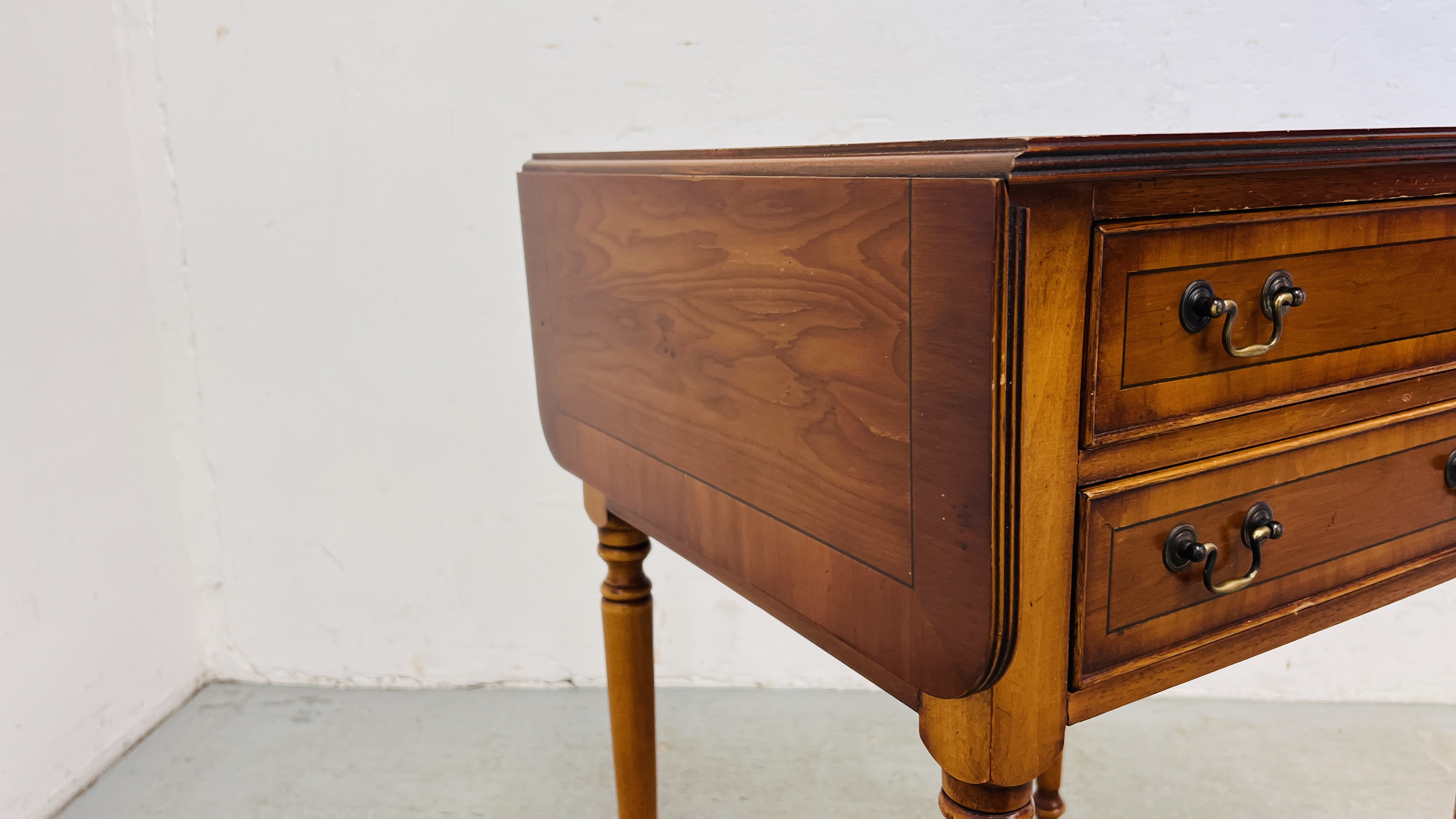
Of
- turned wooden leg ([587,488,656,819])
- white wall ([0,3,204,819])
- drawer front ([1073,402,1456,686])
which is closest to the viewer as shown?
drawer front ([1073,402,1456,686])

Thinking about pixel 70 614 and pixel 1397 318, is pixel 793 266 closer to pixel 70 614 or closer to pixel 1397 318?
pixel 1397 318

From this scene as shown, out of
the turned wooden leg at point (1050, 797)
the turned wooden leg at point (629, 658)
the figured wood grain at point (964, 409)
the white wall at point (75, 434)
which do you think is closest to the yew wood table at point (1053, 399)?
the figured wood grain at point (964, 409)

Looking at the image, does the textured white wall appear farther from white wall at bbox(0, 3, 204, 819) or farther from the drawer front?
the drawer front

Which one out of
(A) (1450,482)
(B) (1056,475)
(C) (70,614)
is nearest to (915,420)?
(B) (1056,475)

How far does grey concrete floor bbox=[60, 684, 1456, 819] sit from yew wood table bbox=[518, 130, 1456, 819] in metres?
0.84

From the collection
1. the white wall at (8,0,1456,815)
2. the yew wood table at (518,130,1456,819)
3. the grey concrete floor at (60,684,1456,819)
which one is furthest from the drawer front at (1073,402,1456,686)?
the white wall at (8,0,1456,815)

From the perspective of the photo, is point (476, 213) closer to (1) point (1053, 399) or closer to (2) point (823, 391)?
(2) point (823, 391)

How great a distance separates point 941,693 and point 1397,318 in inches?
16.4

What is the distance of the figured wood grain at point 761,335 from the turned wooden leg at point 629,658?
19 cm

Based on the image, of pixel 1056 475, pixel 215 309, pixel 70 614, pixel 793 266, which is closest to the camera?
pixel 1056 475

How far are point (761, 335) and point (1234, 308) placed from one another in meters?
0.30

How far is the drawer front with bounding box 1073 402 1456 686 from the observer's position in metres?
0.66

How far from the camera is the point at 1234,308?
637 millimetres

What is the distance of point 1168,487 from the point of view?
2.19 feet
